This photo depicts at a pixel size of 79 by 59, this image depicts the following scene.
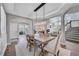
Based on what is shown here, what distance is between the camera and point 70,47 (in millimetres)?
1734

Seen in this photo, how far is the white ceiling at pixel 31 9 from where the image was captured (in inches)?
70.3

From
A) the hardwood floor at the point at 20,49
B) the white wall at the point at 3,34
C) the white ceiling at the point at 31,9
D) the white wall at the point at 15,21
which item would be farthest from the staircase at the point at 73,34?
the white wall at the point at 3,34

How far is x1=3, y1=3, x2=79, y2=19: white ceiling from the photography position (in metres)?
1.79

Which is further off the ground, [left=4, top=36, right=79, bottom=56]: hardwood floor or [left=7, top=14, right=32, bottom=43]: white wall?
[left=7, top=14, right=32, bottom=43]: white wall

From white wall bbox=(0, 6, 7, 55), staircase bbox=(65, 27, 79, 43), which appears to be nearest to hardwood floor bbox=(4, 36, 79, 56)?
white wall bbox=(0, 6, 7, 55)

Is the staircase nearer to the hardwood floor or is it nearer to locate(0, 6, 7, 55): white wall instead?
the hardwood floor

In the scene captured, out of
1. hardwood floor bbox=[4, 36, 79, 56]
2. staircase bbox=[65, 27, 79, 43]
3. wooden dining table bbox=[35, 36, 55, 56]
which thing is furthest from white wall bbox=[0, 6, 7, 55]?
staircase bbox=[65, 27, 79, 43]

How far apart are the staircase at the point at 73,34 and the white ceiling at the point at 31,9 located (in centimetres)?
38

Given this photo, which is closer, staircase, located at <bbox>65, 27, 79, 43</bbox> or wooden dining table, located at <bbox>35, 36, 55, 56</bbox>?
staircase, located at <bbox>65, 27, 79, 43</bbox>

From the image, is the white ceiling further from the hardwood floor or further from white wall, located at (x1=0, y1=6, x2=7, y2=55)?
the hardwood floor

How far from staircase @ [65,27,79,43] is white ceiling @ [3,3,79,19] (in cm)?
38

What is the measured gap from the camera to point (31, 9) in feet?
6.04

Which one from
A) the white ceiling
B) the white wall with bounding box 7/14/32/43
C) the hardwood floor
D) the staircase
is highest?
the white ceiling

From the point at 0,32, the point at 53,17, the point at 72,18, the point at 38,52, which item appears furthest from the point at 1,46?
the point at 72,18
